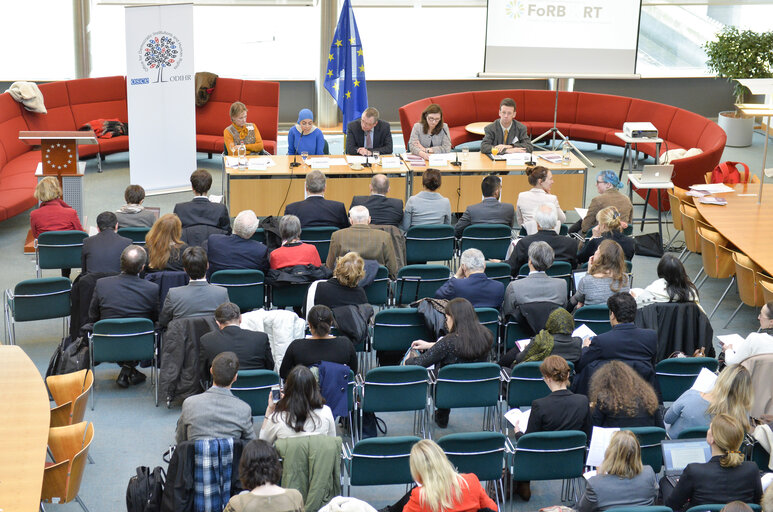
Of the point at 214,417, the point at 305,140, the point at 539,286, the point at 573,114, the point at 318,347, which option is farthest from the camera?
the point at 573,114

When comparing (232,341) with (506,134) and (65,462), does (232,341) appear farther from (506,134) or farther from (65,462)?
(506,134)

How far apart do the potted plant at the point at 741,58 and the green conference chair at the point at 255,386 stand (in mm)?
10414

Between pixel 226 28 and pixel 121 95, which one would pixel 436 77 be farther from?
pixel 121 95

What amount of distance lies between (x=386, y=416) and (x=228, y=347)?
143 centimetres

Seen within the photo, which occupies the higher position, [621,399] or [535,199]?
[535,199]

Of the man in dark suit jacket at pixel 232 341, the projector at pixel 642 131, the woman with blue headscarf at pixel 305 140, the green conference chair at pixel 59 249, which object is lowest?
the man in dark suit jacket at pixel 232 341

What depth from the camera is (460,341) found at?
6203 mm

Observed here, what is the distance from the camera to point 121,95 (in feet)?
43.3

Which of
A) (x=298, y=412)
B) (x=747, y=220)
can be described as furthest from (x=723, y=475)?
(x=747, y=220)

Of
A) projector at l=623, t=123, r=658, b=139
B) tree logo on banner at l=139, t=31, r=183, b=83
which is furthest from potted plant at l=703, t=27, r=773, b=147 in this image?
tree logo on banner at l=139, t=31, r=183, b=83

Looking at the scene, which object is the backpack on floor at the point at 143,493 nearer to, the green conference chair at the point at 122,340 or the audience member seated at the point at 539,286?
the green conference chair at the point at 122,340

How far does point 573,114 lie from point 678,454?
31.4 ft

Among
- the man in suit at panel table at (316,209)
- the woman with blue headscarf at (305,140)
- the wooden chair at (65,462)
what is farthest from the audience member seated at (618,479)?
the woman with blue headscarf at (305,140)

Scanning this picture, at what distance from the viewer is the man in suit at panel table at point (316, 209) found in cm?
863
